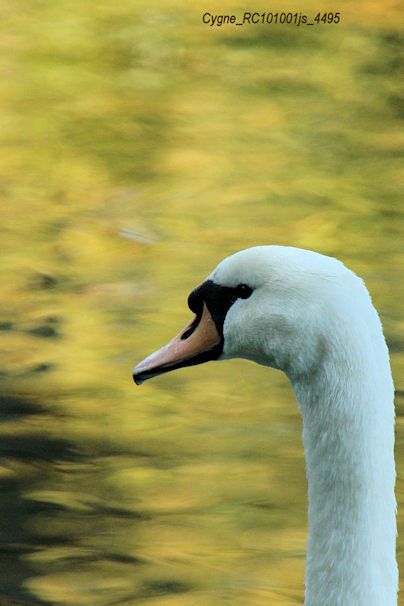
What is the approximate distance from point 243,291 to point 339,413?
0.44 m

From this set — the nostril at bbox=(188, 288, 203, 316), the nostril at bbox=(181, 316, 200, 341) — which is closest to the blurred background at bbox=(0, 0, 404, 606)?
the nostril at bbox=(181, 316, 200, 341)

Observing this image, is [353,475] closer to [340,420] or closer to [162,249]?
[340,420]

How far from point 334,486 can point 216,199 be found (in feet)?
19.2

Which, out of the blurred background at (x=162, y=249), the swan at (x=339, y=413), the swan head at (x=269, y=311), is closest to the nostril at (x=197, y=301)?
the swan head at (x=269, y=311)

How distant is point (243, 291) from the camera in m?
3.19

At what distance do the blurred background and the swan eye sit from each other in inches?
71.4

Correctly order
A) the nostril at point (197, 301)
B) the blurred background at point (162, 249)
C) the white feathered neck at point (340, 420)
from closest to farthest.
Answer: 1. the white feathered neck at point (340, 420)
2. the nostril at point (197, 301)
3. the blurred background at point (162, 249)

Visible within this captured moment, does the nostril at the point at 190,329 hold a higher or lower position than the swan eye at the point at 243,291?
lower

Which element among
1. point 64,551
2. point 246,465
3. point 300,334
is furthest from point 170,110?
point 300,334

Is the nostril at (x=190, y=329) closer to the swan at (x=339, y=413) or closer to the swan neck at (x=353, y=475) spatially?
the swan at (x=339, y=413)

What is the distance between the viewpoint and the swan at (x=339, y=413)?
9.26 ft

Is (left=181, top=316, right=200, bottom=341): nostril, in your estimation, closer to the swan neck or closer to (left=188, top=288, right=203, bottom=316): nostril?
(left=188, top=288, right=203, bottom=316): nostril

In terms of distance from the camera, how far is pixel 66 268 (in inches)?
300

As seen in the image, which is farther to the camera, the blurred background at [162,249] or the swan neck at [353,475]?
the blurred background at [162,249]
